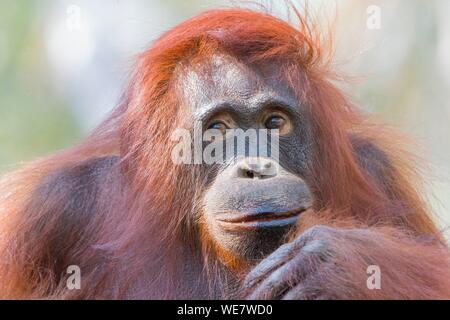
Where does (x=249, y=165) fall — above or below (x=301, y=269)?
above

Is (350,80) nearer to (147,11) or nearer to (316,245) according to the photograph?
(316,245)

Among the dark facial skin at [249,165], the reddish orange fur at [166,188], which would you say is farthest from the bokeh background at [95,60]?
the dark facial skin at [249,165]

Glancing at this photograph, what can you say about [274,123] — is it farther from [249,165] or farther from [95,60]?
[95,60]

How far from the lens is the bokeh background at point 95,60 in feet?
24.5

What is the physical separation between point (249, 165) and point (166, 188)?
1.55ft

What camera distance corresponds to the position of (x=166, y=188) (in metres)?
3.72

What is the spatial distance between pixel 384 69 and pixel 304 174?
4.30 meters

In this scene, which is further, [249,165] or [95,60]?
[95,60]

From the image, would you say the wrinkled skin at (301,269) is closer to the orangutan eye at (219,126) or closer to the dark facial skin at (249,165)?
the dark facial skin at (249,165)

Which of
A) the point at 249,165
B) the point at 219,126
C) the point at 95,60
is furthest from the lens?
the point at 95,60

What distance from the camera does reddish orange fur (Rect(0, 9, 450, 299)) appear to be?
3643mm

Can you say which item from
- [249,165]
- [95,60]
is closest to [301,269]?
[249,165]

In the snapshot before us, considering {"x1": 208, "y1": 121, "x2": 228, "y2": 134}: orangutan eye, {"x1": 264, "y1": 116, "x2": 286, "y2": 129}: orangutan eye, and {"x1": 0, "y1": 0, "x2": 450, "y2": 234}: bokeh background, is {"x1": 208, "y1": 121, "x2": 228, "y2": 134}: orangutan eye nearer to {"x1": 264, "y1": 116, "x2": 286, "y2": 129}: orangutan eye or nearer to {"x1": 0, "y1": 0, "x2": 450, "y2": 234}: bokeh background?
{"x1": 264, "y1": 116, "x2": 286, "y2": 129}: orangutan eye

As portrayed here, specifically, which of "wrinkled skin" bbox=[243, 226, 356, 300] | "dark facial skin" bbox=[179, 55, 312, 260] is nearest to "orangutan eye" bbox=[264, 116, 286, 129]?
"dark facial skin" bbox=[179, 55, 312, 260]
